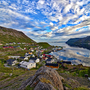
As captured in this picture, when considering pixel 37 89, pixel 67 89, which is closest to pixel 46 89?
pixel 37 89

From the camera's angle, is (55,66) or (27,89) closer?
(27,89)

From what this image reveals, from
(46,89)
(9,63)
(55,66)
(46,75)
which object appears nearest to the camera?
(46,89)

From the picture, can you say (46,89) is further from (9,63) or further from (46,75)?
(9,63)

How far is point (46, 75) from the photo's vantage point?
7.46 metres

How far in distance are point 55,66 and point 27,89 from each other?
3053 centimetres

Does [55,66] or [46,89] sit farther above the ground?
[46,89]

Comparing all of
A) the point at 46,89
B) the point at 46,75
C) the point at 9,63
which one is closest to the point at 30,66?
the point at 9,63

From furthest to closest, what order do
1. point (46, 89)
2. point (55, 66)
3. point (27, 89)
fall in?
point (55, 66)
point (27, 89)
point (46, 89)

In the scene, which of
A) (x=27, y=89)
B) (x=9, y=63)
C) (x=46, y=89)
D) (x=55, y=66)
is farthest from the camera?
(x=9, y=63)

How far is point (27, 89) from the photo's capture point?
6016 mm

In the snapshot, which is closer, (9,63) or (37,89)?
(37,89)

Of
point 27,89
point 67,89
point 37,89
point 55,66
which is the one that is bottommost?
point 55,66

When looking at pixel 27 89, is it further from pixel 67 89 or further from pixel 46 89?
pixel 67 89

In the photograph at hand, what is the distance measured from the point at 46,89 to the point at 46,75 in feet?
7.76
